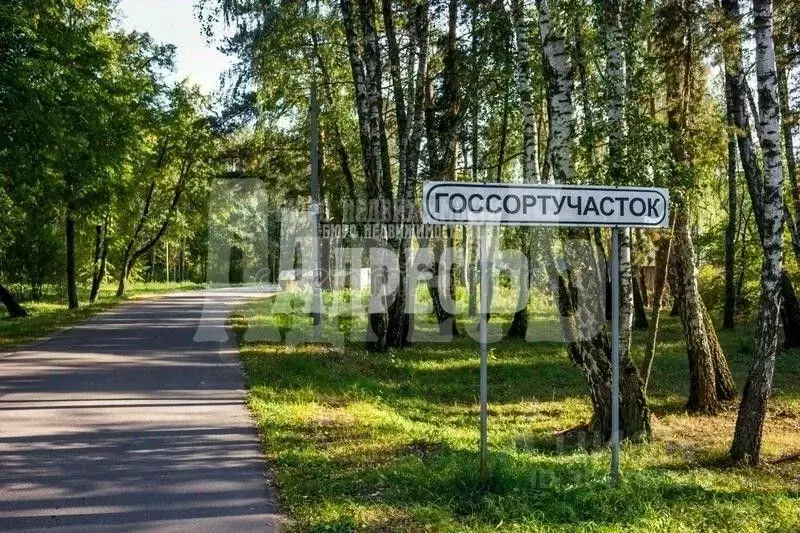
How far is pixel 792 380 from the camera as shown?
15.0 meters

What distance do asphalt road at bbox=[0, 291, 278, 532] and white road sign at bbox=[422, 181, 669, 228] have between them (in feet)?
8.89

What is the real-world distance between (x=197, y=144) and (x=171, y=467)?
2690 centimetres

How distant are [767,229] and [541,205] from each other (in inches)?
153

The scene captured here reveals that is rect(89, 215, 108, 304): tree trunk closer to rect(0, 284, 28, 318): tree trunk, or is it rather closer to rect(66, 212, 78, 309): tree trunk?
rect(66, 212, 78, 309): tree trunk

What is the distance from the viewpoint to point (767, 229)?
27.2 feet

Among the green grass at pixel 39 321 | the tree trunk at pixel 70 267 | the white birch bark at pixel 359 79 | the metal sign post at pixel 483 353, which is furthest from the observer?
the tree trunk at pixel 70 267

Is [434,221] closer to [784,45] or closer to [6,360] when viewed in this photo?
[784,45]

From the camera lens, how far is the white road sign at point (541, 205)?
5.68 m

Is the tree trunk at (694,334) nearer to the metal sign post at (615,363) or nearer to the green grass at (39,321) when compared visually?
the metal sign post at (615,363)

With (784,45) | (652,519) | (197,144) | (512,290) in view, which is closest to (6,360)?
(652,519)

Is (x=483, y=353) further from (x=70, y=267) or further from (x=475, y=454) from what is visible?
(x=70, y=267)

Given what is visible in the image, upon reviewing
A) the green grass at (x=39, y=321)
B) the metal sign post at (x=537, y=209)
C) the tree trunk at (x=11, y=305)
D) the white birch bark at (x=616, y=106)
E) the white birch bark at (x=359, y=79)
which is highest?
the white birch bark at (x=359, y=79)

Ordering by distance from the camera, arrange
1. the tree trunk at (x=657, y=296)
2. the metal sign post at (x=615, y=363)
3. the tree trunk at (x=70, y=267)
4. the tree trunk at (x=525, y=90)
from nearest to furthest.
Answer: the metal sign post at (x=615, y=363) → the tree trunk at (x=657, y=296) → the tree trunk at (x=525, y=90) → the tree trunk at (x=70, y=267)

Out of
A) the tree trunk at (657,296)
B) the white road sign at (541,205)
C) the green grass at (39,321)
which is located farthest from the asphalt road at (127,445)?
the tree trunk at (657,296)
